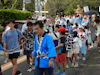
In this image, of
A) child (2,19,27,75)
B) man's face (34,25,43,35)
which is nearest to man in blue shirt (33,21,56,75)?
man's face (34,25,43,35)

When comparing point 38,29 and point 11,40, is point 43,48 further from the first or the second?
point 11,40

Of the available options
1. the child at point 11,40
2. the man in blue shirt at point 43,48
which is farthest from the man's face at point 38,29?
the child at point 11,40

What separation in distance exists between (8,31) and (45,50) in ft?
Result: 6.78

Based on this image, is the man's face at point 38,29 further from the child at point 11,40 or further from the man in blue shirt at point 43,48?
the child at point 11,40

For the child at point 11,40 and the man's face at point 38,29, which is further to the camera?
the child at point 11,40

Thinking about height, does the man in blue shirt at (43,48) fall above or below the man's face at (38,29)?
below

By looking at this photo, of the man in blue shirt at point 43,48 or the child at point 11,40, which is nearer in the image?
the man in blue shirt at point 43,48

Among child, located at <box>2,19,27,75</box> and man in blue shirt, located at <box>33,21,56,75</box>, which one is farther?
child, located at <box>2,19,27,75</box>

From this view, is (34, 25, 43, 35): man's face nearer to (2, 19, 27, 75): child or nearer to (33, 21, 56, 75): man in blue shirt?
(33, 21, 56, 75): man in blue shirt

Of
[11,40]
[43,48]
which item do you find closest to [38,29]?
[43,48]

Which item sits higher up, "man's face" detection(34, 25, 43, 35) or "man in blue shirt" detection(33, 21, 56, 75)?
"man's face" detection(34, 25, 43, 35)

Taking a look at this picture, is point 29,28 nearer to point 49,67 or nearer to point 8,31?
point 8,31

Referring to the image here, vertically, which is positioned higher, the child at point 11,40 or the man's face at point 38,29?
the man's face at point 38,29

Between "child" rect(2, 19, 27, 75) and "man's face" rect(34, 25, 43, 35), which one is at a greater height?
"man's face" rect(34, 25, 43, 35)
